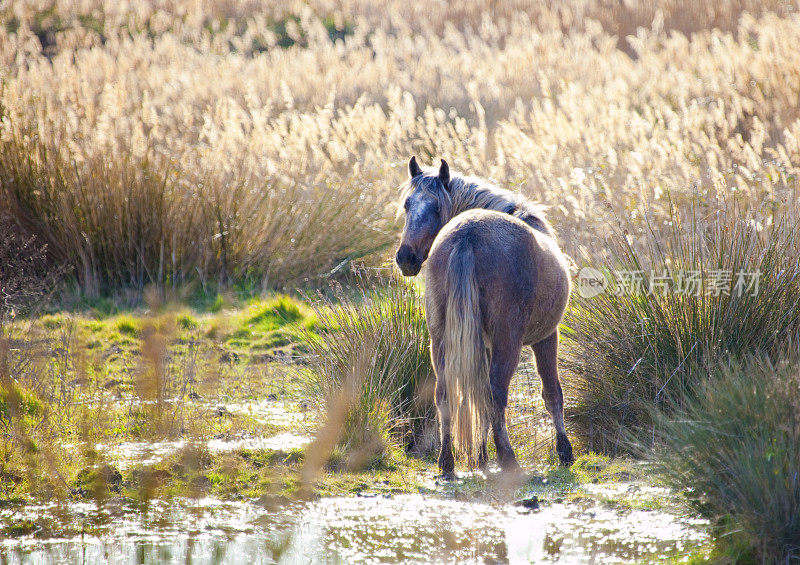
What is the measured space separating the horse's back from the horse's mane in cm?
44

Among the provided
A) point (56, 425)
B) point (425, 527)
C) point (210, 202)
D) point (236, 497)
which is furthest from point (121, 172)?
point (425, 527)

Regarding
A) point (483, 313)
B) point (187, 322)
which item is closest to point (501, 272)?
point (483, 313)

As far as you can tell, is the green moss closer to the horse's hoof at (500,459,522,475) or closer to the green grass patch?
the green grass patch

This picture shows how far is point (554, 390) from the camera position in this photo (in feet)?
15.0

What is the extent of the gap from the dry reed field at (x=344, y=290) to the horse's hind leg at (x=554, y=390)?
188 mm

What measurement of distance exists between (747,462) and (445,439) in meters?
1.57

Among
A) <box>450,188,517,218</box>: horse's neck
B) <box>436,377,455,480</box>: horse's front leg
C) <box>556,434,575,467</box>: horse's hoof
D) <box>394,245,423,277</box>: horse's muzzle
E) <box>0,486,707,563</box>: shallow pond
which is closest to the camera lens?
<box>0,486,707,563</box>: shallow pond

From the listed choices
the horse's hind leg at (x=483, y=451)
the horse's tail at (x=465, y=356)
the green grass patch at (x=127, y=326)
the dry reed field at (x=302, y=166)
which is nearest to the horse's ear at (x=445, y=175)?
the horse's tail at (x=465, y=356)

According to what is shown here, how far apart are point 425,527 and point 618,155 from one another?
283 inches

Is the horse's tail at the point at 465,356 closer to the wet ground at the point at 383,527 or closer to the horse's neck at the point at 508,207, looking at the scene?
the wet ground at the point at 383,527

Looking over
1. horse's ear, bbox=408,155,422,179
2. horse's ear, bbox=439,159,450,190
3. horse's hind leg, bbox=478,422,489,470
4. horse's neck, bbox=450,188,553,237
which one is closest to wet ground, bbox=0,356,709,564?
horse's hind leg, bbox=478,422,489,470

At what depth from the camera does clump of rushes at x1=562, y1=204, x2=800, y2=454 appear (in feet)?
14.9

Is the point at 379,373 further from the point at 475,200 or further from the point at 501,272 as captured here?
the point at 501,272

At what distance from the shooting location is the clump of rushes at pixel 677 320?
4.53m
